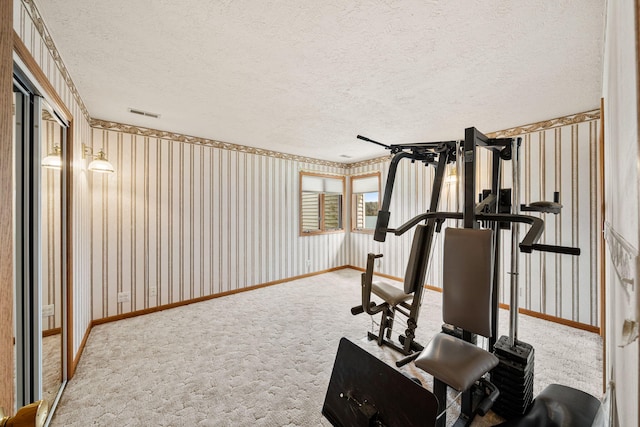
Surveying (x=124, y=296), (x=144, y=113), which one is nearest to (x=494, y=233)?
(x=144, y=113)

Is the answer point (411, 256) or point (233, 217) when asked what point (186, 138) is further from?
point (411, 256)

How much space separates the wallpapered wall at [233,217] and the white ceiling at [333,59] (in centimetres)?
53

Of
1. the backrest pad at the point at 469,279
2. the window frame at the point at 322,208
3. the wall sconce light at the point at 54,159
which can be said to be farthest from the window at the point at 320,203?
the backrest pad at the point at 469,279

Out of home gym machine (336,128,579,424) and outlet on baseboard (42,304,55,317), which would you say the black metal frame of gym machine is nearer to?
home gym machine (336,128,579,424)

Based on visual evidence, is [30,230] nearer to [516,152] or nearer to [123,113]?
[123,113]

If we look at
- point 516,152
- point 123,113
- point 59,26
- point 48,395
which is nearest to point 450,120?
point 516,152

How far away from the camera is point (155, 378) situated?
7.07 feet

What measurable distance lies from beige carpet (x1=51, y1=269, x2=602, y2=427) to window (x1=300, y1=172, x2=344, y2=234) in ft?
6.84

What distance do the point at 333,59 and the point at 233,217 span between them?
10.00ft

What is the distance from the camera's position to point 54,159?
6.13ft

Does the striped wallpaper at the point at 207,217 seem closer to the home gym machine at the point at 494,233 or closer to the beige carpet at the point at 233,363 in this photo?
the beige carpet at the point at 233,363

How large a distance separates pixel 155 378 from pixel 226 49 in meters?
2.63

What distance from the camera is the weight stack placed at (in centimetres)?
167

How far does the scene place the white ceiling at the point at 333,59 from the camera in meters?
1.46
